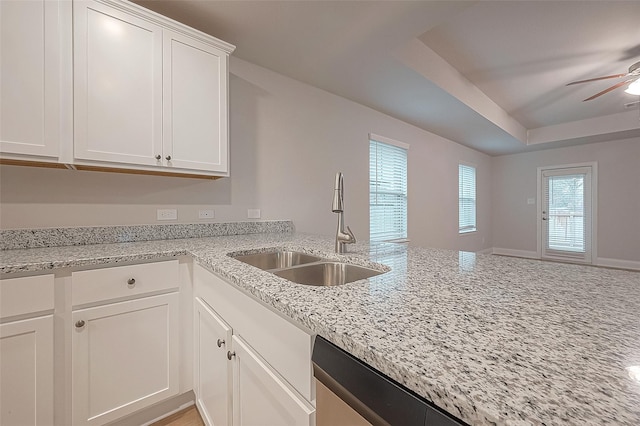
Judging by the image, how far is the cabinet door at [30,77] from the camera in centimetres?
128

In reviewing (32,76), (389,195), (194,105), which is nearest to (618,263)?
(389,195)

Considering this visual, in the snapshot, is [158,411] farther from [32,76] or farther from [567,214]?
[567,214]

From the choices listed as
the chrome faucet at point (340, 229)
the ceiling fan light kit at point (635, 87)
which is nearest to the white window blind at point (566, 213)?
the ceiling fan light kit at point (635, 87)

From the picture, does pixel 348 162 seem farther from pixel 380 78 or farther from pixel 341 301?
pixel 341 301

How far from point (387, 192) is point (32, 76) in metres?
3.49

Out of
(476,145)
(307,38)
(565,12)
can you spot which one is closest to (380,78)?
(307,38)

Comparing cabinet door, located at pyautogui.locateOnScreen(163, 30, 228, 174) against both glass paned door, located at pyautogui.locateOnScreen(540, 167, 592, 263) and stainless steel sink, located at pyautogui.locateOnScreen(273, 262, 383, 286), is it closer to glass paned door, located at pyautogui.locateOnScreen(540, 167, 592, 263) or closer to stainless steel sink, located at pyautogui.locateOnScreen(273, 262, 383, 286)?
stainless steel sink, located at pyautogui.locateOnScreen(273, 262, 383, 286)

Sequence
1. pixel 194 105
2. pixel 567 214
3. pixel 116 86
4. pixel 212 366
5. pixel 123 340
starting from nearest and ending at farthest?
pixel 212 366 → pixel 123 340 → pixel 116 86 → pixel 194 105 → pixel 567 214

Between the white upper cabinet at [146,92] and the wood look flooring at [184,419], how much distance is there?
152 cm

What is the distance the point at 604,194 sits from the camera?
16.9 ft

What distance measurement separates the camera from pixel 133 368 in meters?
1.43

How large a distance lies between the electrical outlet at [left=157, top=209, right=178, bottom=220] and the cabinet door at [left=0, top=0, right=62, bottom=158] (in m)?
0.71

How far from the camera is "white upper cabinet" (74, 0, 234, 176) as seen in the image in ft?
4.83

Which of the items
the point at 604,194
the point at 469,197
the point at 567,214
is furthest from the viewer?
the point at 469,197
